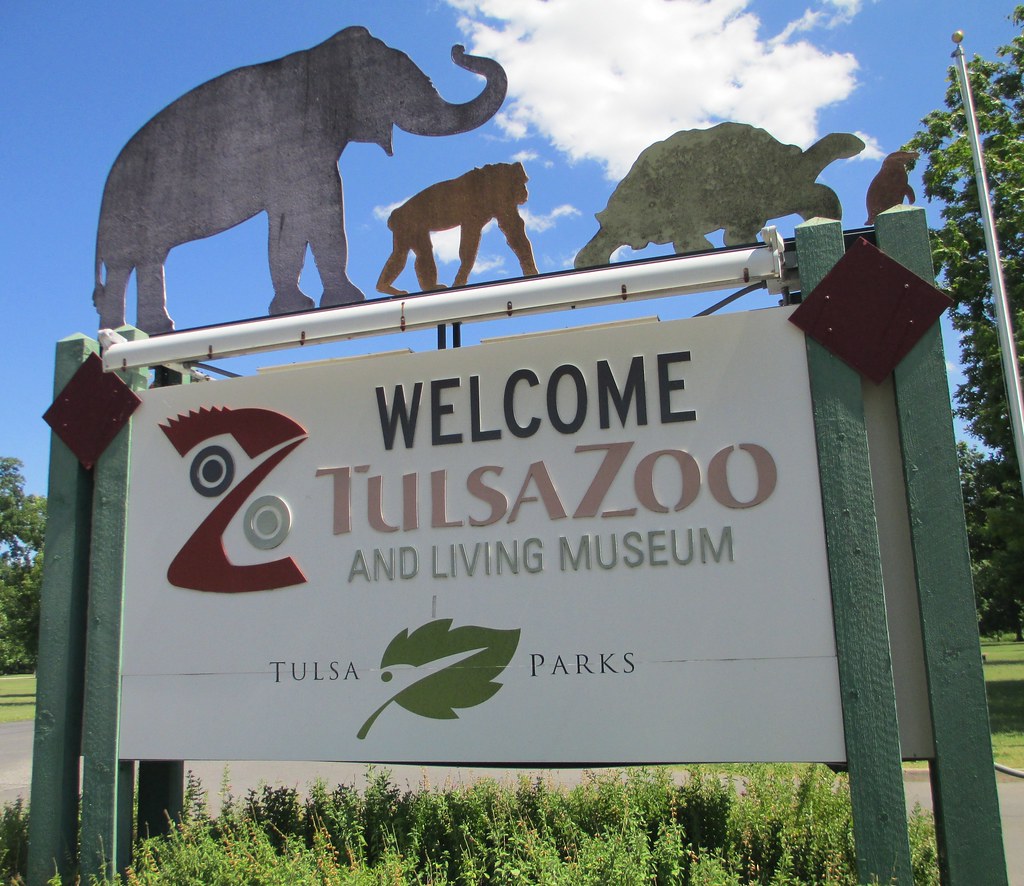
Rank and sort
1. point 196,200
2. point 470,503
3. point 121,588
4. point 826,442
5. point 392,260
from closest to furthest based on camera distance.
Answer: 1. point 826,442
2. point 470,503
3. point 121,588
4. point 392,260
5. point 196,200

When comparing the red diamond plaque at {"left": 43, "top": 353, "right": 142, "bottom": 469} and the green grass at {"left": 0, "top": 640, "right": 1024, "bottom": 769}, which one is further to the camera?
the green grass at {"left": 0, "top": 640, "right": 1024, "bottom": 769}

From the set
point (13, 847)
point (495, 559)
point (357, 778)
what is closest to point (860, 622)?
point (495, 559)

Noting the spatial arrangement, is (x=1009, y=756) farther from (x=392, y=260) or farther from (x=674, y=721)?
(x=392, y=260)

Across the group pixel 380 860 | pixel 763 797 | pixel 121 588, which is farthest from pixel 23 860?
pixel 763 797

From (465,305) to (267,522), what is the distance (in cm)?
168

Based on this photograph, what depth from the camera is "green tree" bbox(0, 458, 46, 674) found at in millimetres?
33844

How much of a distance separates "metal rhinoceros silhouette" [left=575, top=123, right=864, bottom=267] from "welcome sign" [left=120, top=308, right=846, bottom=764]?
1.00 metres

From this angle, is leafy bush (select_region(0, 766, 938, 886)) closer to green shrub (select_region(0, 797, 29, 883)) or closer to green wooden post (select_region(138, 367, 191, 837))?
green shrub (select_region(0, 797, 29, 883))

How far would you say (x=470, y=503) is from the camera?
5.02 meters

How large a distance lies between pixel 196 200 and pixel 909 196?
457 cm

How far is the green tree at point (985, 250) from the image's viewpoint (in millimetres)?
16203

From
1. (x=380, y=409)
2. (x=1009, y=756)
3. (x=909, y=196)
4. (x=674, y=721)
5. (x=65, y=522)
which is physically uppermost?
(x=909, y=196)

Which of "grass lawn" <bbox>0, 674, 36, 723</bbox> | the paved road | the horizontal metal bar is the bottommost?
the paved road

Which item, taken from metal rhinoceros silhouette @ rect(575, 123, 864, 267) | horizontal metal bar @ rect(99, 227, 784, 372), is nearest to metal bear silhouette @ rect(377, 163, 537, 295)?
horizontal metal bar @ rect(99, 227, 784, 372)
